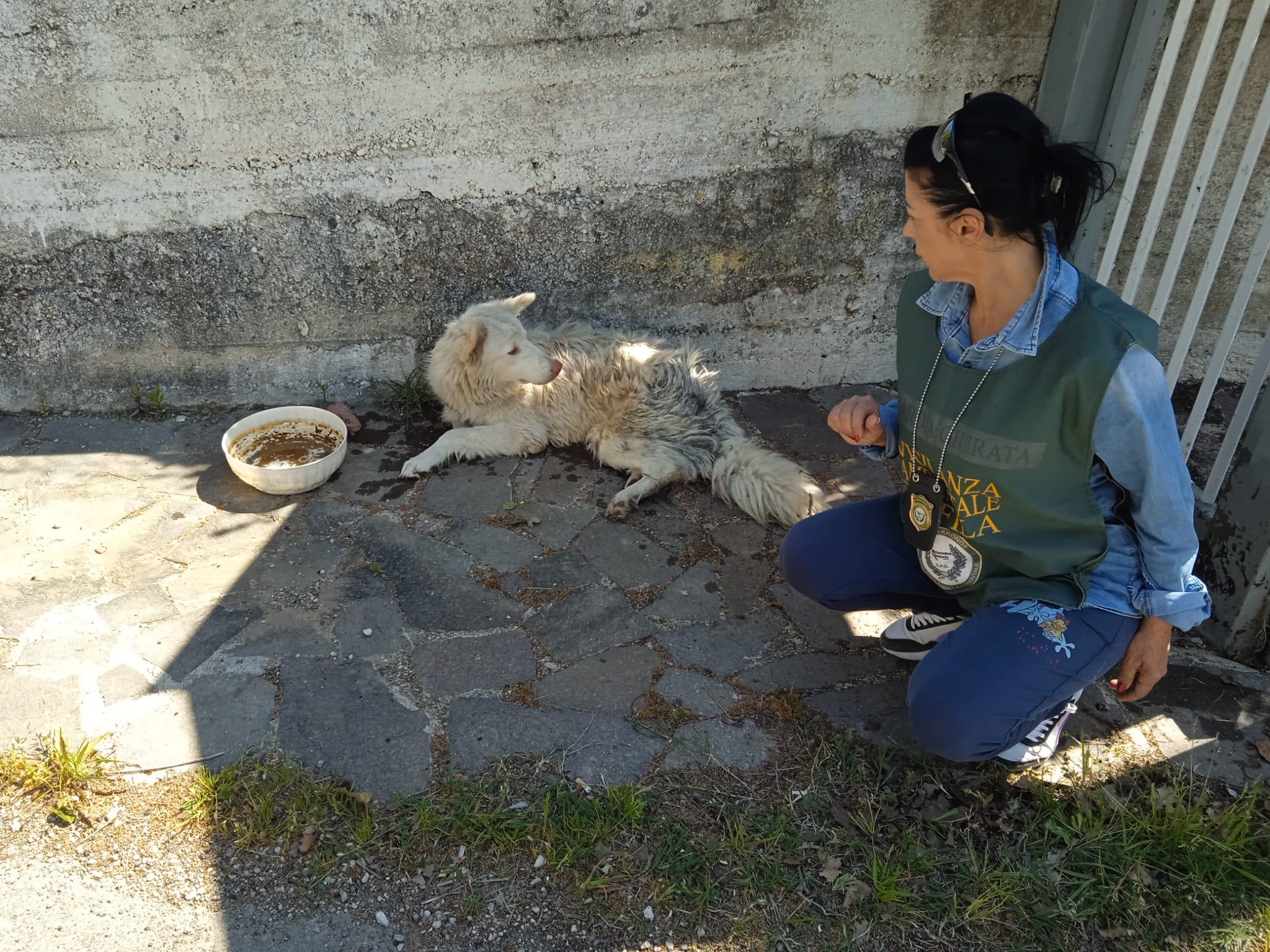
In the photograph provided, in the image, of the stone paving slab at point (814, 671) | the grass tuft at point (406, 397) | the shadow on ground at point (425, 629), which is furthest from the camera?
the grass tuft at point (406, 397)

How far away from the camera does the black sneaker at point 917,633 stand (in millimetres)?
2703

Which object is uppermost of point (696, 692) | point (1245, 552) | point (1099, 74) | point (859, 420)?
point (1099, 74)

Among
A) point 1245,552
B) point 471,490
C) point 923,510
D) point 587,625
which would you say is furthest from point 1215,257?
point 471,490

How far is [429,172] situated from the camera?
12.7 ft

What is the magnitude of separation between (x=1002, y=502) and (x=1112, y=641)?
0.46 meters

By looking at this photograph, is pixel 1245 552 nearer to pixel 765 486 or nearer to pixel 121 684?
pixel 765 486

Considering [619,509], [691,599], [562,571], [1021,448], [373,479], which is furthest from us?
[373,479]

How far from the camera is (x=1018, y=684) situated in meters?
2.17

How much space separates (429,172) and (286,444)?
1.45 meters

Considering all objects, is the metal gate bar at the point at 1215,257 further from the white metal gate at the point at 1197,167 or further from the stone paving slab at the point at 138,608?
the stone paving slab at the point at 138,608

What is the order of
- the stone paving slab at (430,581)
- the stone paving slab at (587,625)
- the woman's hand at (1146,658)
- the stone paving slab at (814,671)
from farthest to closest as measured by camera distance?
1. the stone paving slab at (430,581)
2. the stone paving slab at (587,625)
3. the stone paving slab at (814,671)
4. the woman's hand at (1146,658)

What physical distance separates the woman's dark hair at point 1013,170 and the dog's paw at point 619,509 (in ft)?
6.53

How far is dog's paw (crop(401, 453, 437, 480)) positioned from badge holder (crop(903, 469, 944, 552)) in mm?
2265

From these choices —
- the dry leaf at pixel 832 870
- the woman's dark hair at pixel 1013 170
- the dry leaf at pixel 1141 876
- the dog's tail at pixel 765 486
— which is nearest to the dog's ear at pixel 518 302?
the dog's tail at pixel 765 486
